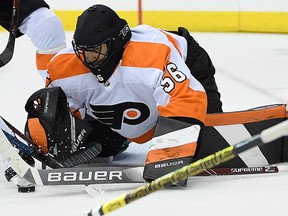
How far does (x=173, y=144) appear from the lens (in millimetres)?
2619

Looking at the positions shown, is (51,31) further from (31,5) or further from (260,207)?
(260,207)

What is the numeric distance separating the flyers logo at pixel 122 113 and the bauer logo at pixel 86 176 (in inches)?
11.8

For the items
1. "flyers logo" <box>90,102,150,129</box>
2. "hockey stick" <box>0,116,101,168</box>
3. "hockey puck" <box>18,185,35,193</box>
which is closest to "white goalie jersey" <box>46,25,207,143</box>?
"flyers logo" <box>90,102,150,129</box>

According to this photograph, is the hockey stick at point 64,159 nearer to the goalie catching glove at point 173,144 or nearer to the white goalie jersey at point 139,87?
the white goalie jersey at point 139,87

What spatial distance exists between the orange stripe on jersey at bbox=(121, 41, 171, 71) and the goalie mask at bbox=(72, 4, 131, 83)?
3 cm

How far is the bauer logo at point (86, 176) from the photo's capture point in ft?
8.55

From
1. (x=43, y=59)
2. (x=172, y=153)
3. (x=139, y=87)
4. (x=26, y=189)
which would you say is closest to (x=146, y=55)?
(x=139, y=87)

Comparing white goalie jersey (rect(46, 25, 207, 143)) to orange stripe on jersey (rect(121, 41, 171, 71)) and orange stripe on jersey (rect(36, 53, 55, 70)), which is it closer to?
orange stripe on jersey (rect(121, 41, 171, 71))

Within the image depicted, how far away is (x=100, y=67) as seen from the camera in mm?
2703

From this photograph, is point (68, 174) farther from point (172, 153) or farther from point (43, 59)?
point (43, 59)

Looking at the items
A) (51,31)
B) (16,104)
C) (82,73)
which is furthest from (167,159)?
(16,104)

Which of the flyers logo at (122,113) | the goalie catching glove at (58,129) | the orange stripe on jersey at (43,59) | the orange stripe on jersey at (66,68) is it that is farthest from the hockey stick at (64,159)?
the orange stripe on jersey at (43,59)

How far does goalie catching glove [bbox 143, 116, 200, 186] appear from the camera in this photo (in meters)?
2.59

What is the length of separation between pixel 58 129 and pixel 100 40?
1.08ft
